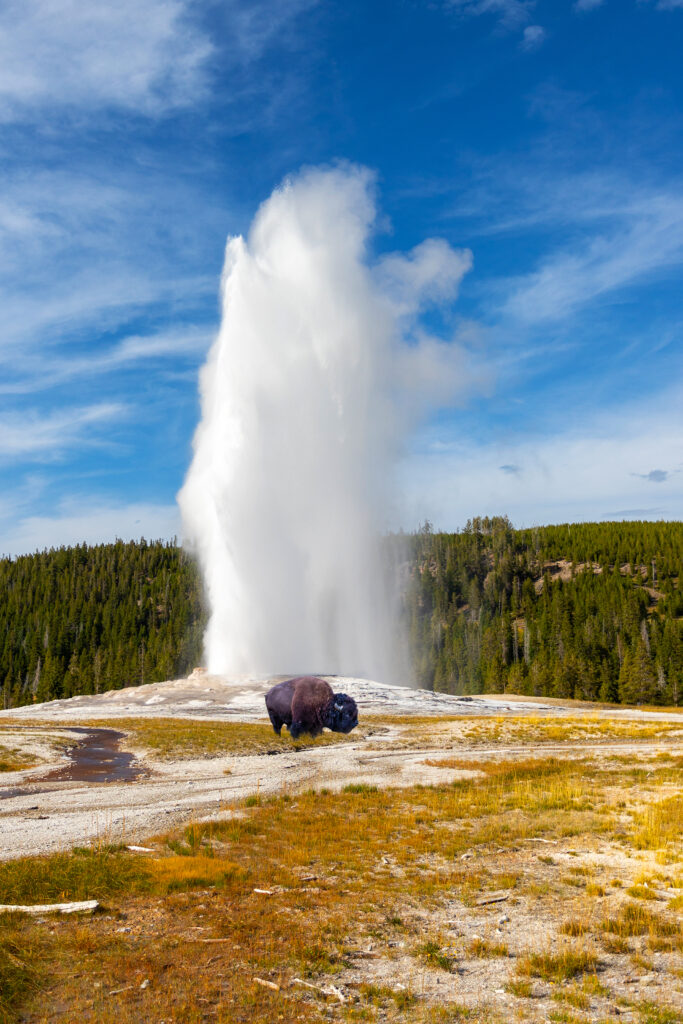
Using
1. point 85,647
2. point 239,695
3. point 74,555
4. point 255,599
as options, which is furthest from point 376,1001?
point 74,555

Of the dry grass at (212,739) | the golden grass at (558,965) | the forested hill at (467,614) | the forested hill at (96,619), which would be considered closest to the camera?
the golden grass at (558,965)

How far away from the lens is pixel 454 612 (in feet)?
465

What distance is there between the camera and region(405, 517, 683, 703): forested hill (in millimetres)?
97438

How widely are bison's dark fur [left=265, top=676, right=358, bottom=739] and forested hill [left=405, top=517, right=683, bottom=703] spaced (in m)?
68.8

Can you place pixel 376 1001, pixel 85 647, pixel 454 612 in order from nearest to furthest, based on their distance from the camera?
pixel 376 1001, pixel 85 647, pixel 454 612

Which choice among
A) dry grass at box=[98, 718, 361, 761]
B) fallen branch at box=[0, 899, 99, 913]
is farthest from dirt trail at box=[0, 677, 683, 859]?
fallen branch at box=[0, 899, 99, 913]

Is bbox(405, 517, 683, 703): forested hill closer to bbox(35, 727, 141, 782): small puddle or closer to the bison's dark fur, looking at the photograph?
the bison's dark fur

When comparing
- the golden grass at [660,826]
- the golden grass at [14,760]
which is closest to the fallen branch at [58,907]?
the golden grass at [660,826]

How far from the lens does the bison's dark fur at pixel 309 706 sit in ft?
110

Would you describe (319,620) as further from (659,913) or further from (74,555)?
(74,555)

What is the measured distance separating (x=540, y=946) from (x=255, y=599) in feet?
217

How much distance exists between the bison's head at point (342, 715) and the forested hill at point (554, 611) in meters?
68.5

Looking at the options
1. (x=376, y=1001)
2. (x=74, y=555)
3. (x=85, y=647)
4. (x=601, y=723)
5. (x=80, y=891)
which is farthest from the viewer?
(x=74, y=555)

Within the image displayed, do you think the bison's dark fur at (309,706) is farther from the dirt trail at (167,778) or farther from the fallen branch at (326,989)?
the fallen branch at (326,989)
